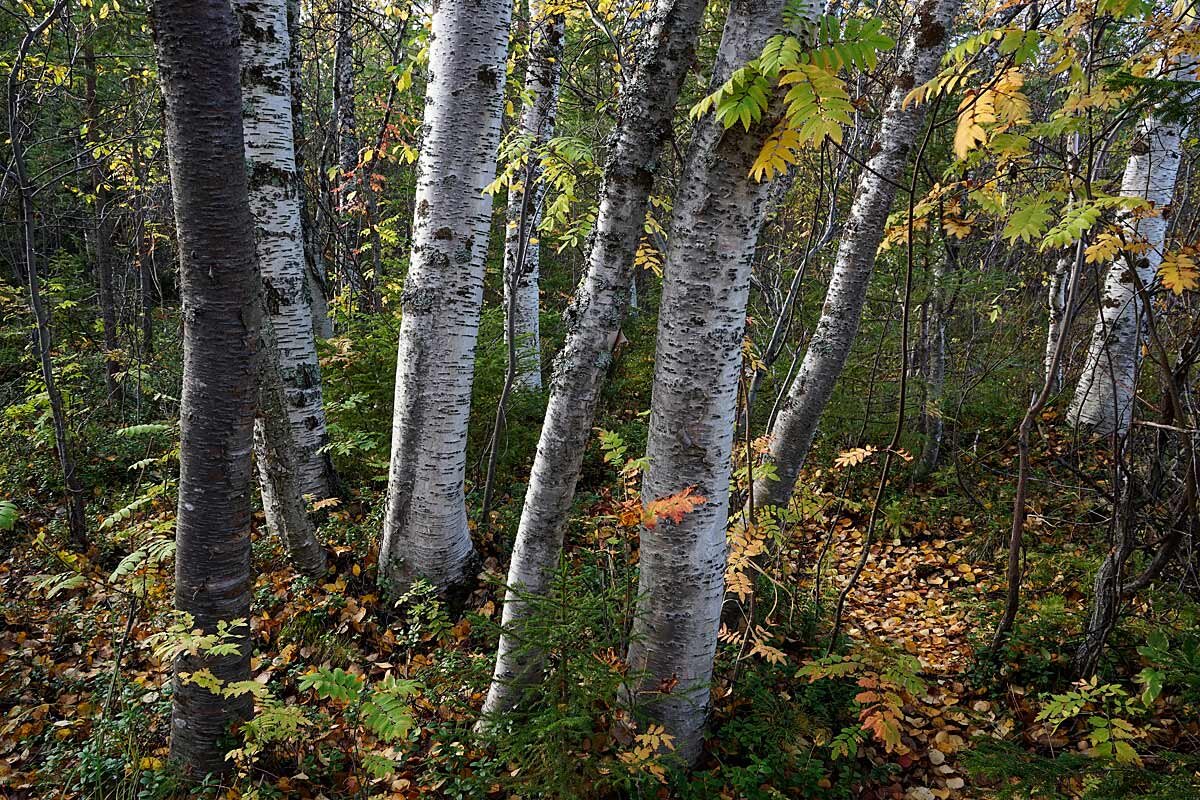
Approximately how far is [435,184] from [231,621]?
8.22 ft

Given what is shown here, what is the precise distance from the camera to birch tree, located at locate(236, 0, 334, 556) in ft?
12.9

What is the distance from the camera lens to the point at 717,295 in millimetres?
2285

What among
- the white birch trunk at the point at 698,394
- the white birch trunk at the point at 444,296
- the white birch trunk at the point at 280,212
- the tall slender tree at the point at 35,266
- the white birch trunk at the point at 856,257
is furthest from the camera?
the tall slender tree at the point at 35,266

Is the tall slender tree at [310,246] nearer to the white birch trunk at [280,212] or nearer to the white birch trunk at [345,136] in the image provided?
→ the white birch trunk at [345,136]

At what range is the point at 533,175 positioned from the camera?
216 inches

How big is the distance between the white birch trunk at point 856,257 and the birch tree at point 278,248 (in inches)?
125

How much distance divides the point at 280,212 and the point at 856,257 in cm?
379

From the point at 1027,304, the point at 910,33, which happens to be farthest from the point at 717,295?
the point at 1027,304

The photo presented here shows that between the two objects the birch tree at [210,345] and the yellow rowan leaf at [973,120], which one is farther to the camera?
the birch tree at [210,345]

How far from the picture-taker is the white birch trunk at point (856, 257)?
11.8 feet

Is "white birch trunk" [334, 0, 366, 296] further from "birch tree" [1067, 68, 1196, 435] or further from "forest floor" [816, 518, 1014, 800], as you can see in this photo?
"birch tree" [1067, 68, 1196, 435]

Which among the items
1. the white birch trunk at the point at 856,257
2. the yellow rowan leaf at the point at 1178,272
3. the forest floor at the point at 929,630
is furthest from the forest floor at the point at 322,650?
the yellow rowan leaf at the point at 1178,272

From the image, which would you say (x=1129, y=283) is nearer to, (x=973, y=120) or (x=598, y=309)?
(x=973, y=120)

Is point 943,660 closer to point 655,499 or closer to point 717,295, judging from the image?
point 655,499
